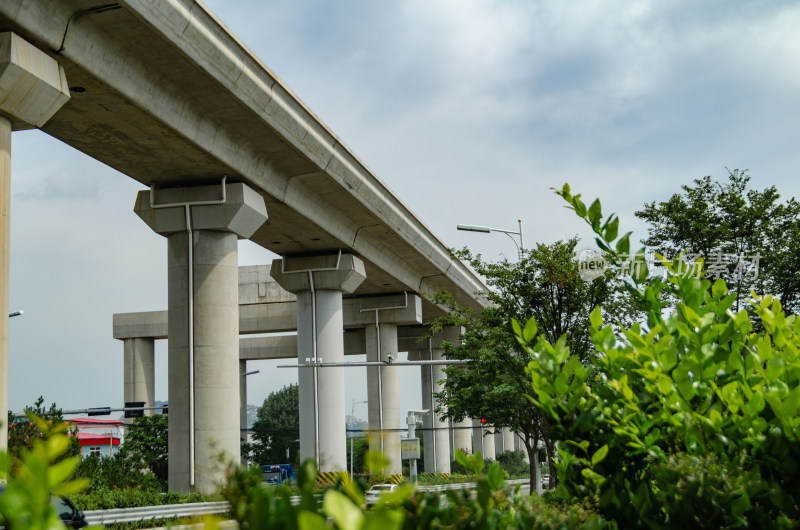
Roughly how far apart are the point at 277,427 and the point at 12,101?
10072 centimetres

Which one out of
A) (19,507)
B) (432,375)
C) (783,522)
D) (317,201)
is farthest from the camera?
(432,375)

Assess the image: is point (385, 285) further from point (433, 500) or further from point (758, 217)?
point (433, 500)

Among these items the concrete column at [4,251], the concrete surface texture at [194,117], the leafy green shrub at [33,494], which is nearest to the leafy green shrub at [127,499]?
the concrete column at [4,251]

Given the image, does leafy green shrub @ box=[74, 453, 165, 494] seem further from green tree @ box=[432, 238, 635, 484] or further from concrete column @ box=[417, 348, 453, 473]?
concrete column @ box=[417, 348, 453, 473]

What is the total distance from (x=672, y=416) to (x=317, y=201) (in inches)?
901

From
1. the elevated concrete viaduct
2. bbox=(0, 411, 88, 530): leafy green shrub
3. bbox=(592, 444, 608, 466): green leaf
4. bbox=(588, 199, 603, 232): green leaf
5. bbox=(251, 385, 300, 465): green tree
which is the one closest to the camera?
bbox=(0, 411, 88, 530): leafy green shrub

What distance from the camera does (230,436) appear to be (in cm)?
2141

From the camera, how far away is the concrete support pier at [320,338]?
2942 centimetres

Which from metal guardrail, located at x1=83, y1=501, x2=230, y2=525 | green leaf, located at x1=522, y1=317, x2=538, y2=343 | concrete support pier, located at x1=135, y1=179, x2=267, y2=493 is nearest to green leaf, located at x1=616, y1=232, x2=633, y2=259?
green leaf, located at x1=522, y1=317, x2=538, y2=343

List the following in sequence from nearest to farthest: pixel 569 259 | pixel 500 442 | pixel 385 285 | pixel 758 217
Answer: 1. pixel 569 259
2. pixel 758 217
3. pixel 385 285
4. pixel 500 442

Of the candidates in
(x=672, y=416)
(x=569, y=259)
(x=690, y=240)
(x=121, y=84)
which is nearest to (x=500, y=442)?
(x=690, y=240)

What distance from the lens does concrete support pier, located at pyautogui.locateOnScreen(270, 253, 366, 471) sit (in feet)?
96.5

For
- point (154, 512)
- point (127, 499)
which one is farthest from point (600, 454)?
point (127, 499)

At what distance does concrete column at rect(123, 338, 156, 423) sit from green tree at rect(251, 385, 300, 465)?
150 feet
